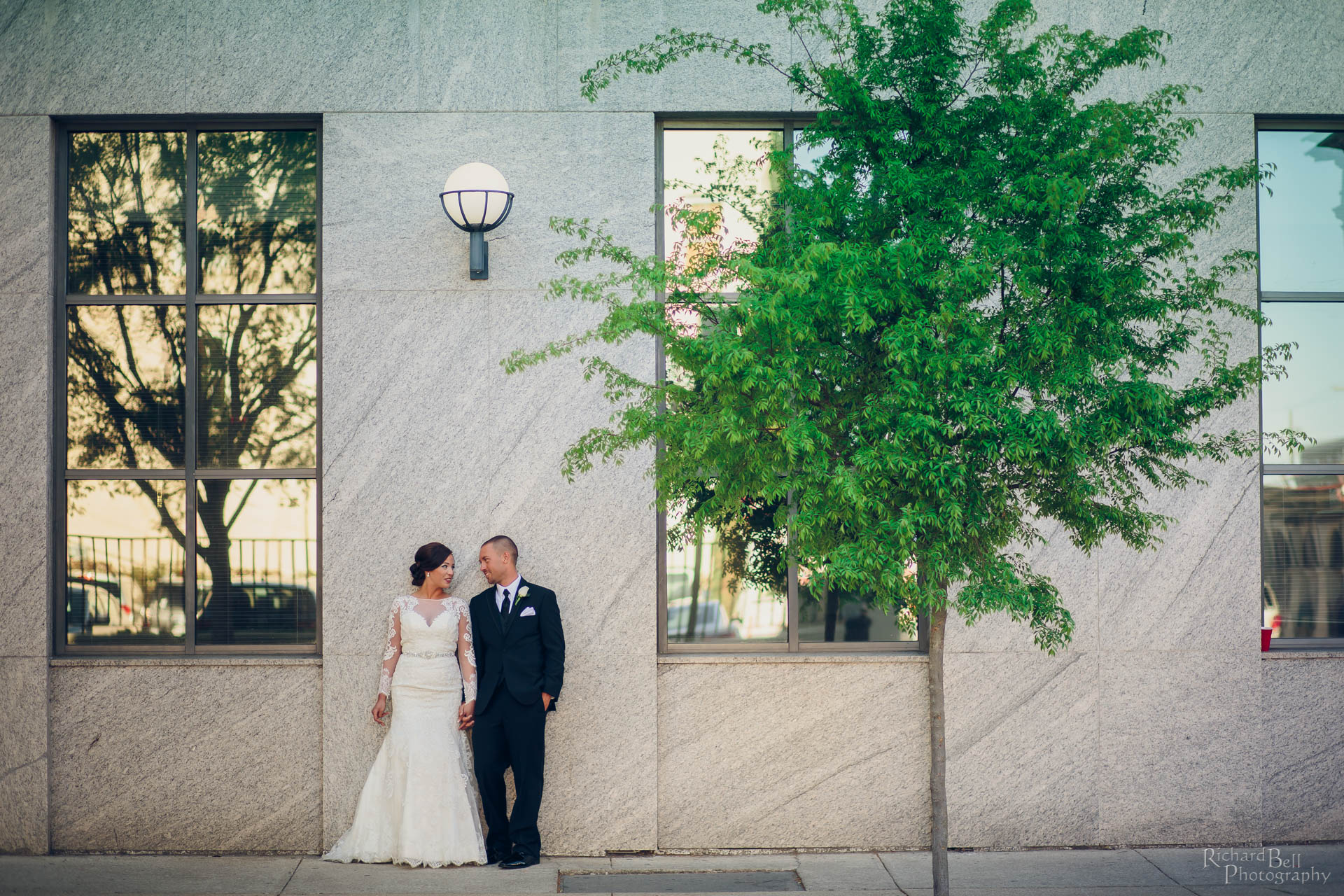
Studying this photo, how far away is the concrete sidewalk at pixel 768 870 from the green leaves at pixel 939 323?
2011 mm

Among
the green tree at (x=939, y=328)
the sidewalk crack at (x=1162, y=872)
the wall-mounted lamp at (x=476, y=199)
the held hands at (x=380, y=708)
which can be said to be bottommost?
the sidewalk crack at (x=1162, y=872)

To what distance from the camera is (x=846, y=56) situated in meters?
6.66

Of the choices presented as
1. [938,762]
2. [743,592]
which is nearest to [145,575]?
[743,592]

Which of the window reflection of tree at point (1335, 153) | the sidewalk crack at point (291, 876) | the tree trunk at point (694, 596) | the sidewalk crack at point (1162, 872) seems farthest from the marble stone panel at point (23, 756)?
the window reflection of tree at point (1335, 153)

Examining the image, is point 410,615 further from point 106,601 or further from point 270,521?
point 106,601

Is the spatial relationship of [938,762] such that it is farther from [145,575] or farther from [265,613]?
[145,575]

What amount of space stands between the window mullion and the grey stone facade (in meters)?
Result: 0.39

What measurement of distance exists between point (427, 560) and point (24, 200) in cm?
365

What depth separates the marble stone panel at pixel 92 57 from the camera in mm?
6660

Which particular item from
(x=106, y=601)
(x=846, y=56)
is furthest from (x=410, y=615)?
(x=846, y=56)

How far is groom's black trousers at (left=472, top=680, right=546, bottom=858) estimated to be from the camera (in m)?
6.13

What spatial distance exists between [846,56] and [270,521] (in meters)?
4.93

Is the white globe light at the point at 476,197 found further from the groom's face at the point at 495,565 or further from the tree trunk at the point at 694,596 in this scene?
the tree trunk at the point at 694,596

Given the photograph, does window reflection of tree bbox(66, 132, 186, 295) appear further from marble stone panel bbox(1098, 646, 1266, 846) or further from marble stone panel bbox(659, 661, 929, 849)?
marble stone panel bbox(1098, 646, 1266, 846)
